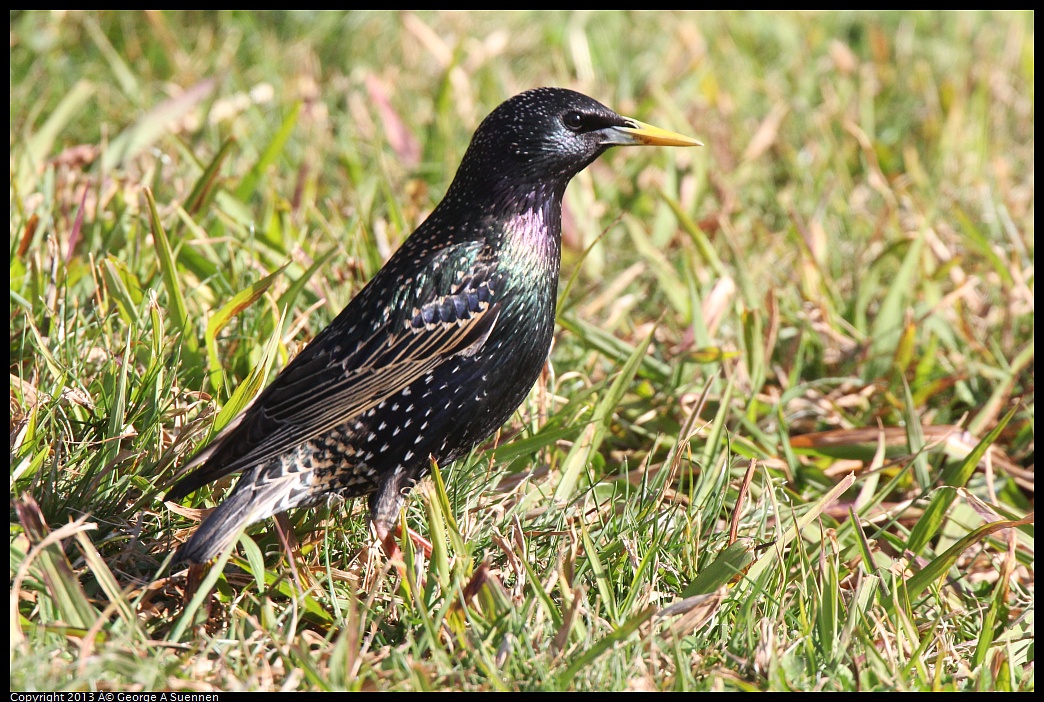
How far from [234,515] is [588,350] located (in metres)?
1.55

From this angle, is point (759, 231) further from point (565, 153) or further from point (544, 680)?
point (544, 680)

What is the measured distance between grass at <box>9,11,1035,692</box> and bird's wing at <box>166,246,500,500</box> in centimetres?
21

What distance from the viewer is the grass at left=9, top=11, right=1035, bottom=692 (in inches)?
103

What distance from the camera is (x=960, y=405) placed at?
4.04 metres

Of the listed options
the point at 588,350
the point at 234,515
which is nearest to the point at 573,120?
the point at 588,350

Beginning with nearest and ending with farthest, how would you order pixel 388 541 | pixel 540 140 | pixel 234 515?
pixel 234 515 < pixel 388 541 < pixel 540 140

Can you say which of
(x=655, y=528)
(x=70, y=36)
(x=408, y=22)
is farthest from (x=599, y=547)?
(x=70, y=36)

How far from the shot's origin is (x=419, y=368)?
2.94 meters

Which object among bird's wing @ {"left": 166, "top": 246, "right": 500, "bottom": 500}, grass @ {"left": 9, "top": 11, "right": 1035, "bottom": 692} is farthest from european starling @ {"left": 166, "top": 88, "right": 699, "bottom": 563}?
grass @ {"left": 9, "top": 11, "right": 1035, "bottom": 692}

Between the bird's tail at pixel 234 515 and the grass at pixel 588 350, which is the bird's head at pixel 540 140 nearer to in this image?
the grass at pixel 588 350

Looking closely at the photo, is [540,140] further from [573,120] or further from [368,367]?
[368,367]

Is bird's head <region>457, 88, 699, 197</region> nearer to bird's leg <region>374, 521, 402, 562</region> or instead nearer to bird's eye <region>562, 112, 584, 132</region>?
bird's eye <region>562, 112, 584, 132</region>

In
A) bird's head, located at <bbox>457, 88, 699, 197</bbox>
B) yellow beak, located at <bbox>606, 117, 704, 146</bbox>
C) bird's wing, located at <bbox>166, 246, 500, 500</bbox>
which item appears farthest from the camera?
yellow beak, located at <bbox>606, 117, 704, 146</bbox>

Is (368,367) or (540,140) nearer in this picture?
(368,367)
